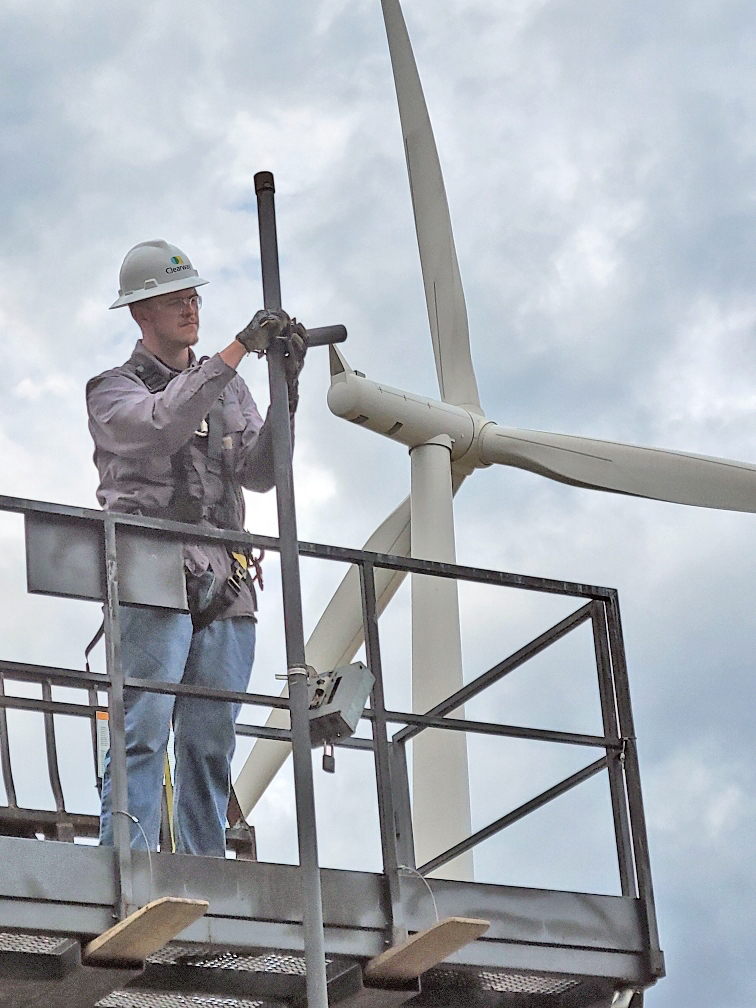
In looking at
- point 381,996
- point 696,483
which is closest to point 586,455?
point 696,483

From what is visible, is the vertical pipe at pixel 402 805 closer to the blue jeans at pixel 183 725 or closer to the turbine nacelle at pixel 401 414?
the blue jeans at pixel 183 725

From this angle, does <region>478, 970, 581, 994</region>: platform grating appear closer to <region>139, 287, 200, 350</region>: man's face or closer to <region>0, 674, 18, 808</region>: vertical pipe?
<region>0, 674, 18, 808</region>: vertical pipe

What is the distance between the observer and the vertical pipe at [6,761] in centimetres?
1093

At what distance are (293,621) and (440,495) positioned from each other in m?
14.7

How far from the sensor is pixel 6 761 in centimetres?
1099

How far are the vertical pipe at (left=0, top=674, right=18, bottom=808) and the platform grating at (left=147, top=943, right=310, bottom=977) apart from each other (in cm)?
241

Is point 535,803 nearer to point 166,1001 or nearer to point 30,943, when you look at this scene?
point 166,1001

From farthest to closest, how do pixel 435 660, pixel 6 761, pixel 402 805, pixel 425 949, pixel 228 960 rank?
pixel 435 660
pixel 402 805
pixel 6 761
pixel 228 960
pixel 425 949

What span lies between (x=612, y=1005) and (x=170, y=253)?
4.63m

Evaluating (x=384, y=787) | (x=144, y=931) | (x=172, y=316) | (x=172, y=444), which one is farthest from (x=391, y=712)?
(x=172, y=316)

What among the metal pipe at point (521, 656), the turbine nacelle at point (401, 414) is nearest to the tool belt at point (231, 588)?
the metal pipe at point (521, 656)

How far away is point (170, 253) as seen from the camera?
1023 centimetres

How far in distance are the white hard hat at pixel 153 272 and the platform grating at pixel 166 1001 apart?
3.58 meters

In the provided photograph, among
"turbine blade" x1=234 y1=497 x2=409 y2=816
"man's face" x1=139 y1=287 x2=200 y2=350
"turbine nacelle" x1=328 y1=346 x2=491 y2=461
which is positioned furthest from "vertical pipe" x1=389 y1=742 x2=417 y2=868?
"turbine nacelle" x1=328 y1=346 x2=491 y2=461
